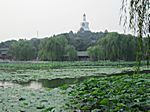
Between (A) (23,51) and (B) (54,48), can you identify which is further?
(A) (23,51)

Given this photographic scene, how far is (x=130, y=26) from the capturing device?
3080 millimetres

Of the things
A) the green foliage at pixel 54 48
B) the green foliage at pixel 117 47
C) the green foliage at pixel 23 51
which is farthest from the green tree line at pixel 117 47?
the green foliage at pixel 23 51

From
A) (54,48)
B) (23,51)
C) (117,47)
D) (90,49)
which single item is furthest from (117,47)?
(23,51)

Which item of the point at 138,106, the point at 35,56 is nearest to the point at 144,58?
the point at 138,106

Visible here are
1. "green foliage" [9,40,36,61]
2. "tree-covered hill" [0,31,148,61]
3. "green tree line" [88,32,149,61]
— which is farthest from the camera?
"green foliage" [9,40,36,61]

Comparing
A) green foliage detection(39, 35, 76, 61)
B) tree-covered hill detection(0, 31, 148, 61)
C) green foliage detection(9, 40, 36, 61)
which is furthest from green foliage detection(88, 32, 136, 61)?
green foliage detection(9, 40, 36, 61)

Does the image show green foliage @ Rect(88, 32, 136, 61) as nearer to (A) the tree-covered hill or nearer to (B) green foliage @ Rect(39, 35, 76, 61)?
(A) the tree-covered hill

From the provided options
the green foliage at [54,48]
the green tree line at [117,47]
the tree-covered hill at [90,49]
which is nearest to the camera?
the green tree line at [117,47]

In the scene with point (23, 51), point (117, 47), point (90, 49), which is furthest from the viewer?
point (23, 51)

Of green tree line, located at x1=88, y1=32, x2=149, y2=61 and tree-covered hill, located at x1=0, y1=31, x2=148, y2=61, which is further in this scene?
tree-covered hill, located at x1=0, y1=31, x2=148, y2=61

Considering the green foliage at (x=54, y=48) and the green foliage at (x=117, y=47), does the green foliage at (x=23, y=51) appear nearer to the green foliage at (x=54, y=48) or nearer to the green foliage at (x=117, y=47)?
the green foliage at (x=54, y=48)

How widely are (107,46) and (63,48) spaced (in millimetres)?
7168

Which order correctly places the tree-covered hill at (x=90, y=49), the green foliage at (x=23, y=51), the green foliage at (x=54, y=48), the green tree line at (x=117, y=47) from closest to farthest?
1. the green tree line at (x=117, y=47)
2. the tree-covered hill at (x=90, y=49)
3. the green foliage at (x=54, y=48)
4. the green foliage at (x=23, y=51)

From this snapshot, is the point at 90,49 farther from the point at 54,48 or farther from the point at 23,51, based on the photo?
the point at 23,51
